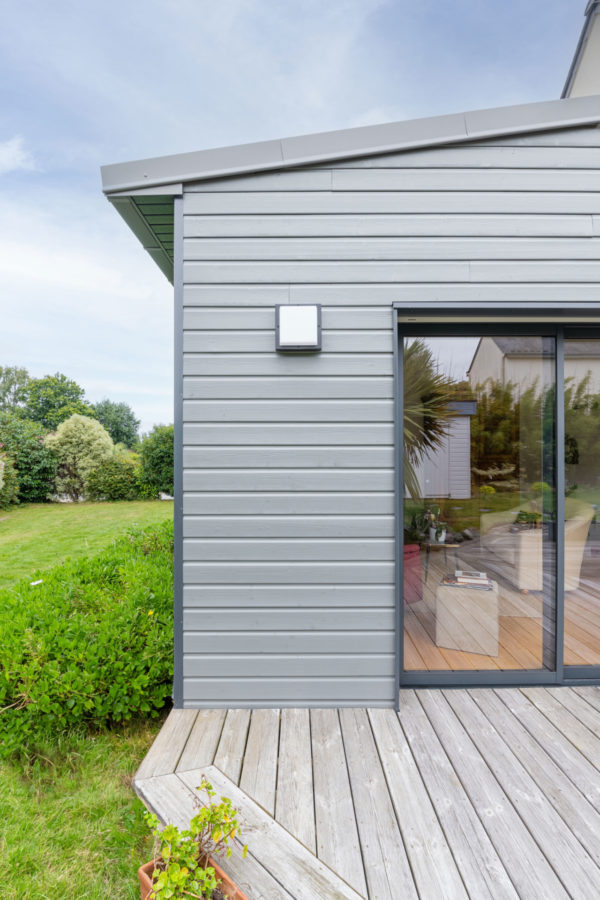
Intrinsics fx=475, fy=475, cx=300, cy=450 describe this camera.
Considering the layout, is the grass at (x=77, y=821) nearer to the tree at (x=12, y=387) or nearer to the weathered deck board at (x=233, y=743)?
the weathered deck board at (x=233, y=743)

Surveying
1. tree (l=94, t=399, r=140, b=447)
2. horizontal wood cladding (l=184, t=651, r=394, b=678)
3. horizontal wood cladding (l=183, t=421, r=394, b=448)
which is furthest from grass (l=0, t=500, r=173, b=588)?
tree (l=94, t=399, r=140, b=447)

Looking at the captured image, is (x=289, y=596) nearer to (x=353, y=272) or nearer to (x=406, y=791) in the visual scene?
(x=406, y=791)

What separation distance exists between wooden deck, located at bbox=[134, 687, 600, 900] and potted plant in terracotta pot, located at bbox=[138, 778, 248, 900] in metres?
0.14

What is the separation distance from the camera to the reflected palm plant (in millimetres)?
2555

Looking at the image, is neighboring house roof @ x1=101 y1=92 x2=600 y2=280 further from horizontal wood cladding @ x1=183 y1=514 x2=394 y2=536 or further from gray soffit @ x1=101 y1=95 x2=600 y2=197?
horizontal wood cladding @ x1=183 y1=514 x2=394 y2=536

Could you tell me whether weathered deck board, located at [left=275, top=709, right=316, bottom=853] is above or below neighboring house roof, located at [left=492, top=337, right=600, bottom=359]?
below

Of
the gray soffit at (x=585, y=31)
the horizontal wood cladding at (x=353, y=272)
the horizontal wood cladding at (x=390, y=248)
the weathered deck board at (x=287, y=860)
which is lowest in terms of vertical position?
the weathered deck board at (x=287, y=860)

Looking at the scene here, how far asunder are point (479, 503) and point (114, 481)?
9.98 m

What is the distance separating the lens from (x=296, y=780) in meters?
1.80

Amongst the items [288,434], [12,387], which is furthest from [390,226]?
[12,387]

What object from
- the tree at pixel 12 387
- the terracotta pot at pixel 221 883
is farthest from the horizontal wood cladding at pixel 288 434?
the tree at pixel 12 387

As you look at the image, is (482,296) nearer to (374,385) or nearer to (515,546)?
(374,385)

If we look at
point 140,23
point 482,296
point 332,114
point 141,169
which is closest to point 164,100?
point 140,23

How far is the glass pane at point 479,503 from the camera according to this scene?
8.45 feet
